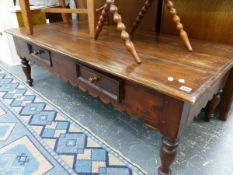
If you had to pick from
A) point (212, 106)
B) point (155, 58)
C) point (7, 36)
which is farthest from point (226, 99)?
point (7, 36)

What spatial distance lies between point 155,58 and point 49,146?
70cm

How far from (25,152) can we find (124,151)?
0.50 m

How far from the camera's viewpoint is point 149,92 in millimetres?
655

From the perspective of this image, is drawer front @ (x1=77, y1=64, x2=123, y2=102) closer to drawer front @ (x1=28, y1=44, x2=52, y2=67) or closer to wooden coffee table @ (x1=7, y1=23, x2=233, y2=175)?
wooden coffee table @ (x1=7, y1=23, x2=233, y2=175)

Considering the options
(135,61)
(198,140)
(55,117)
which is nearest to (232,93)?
(198,140)

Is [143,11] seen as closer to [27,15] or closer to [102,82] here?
[102,82]

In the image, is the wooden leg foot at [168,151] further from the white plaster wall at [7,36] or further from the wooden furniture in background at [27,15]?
the white plaster wall at [7,36]

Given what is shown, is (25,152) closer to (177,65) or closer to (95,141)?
(95,141)

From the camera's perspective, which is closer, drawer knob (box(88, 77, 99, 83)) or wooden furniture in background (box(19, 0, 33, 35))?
drawer knob (box(88, 77, 99, 83))

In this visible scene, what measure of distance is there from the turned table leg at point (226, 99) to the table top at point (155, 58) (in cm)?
21

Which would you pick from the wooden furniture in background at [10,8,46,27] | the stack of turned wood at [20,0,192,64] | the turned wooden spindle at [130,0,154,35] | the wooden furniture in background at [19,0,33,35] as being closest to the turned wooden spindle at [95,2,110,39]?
the stack of turned wood at [20,0,192,64]

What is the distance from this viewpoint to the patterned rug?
87 centimetres

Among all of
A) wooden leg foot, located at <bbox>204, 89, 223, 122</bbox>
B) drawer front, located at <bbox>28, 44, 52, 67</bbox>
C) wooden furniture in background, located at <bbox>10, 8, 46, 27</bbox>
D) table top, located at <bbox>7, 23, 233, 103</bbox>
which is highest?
wooden furniture in background, located at <bbox>10, 8, 46, 27</bbox>

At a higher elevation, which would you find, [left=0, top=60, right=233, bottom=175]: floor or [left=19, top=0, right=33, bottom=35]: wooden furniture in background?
[left=19, top=0, right=33, bottom=35]: wooden furniture in background
